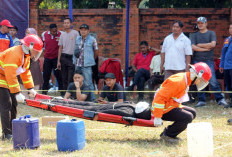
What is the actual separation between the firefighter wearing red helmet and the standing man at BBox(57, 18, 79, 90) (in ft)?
12.6

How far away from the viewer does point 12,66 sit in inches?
204

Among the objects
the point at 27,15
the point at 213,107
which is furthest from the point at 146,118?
the point at 27,15

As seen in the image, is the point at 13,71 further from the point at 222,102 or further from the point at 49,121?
the point at 222,102

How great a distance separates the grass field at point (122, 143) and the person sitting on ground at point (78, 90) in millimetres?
1161

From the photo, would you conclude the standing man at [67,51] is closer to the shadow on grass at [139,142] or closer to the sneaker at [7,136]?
the sneaker at [7,136]

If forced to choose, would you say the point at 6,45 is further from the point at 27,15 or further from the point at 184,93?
the point at 184,93

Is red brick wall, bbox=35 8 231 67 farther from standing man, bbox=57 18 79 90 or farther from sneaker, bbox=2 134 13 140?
sneaker, bbox=2 134 13 140

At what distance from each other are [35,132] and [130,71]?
6.13 metres

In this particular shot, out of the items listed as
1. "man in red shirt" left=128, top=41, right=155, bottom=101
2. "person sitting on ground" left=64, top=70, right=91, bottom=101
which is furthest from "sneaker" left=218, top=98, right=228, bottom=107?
"person sitting on ground" left=64, top=70, right=91, bottom=101

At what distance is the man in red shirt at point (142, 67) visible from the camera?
9.89 metres

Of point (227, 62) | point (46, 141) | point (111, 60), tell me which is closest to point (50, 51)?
point (111, 60)

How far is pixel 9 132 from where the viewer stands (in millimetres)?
5715

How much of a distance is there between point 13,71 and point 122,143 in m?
1.87

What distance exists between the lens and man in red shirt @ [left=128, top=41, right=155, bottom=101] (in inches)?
389
